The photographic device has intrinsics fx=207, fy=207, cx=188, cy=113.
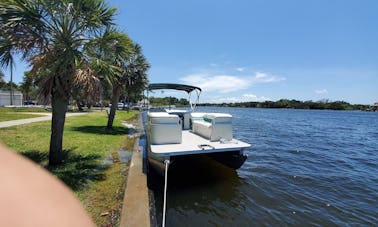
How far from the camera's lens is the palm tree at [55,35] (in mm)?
4781

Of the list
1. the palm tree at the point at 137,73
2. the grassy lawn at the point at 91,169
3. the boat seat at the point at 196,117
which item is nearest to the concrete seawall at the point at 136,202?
the grassy lawn at the point at 91,169

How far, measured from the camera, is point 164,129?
19.4ft

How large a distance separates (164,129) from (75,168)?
2.61 m

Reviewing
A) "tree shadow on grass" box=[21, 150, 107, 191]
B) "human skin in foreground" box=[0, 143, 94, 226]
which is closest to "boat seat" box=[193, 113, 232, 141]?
"tree shadow on grass" box=[21, 150, 107, 191]

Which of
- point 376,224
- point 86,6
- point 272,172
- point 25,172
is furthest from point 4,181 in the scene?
point 272,172

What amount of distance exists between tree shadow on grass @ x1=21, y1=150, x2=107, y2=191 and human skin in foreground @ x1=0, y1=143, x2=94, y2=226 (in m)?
3.84

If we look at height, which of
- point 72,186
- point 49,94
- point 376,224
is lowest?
point 376,224

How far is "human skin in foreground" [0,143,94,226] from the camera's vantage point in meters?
0.85

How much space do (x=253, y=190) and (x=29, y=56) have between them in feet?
22.7

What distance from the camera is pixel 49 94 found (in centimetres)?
564

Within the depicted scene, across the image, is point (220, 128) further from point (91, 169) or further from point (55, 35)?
point (55, 35)

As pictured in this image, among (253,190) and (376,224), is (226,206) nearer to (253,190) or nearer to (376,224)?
(253,190)

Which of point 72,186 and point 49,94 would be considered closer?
point 72,186

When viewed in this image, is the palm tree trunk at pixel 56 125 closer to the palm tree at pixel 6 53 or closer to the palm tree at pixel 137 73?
the palm tree at pixel 6 53
